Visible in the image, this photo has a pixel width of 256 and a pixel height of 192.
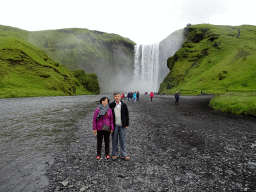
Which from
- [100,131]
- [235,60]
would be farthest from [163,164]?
[235,60]

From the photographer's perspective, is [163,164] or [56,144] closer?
[163,164]

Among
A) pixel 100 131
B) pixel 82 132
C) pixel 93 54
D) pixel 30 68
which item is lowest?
pixel 82 132

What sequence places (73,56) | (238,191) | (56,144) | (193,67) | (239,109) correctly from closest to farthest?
(238,191)
(56,144)
(239,109)
(193,67)
(73,56)

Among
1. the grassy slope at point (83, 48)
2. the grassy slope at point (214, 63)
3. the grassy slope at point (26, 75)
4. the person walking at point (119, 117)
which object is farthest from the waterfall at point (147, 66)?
the person walking at point (119, 117)

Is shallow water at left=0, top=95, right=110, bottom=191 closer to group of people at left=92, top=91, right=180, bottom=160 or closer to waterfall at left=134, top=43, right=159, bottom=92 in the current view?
group of people at left=92, top=91, right=180, bottom=160

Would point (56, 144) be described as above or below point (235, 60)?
below

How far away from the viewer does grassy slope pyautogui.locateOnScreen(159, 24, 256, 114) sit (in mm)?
61791

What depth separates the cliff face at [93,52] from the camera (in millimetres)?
151125

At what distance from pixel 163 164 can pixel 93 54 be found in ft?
541

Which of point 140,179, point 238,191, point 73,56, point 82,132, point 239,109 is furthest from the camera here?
point 73,56

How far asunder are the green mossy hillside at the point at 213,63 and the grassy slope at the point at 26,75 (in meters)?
63.8

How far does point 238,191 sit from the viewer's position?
4422 mm

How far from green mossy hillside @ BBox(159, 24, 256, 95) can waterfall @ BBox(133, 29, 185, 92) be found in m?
11.4

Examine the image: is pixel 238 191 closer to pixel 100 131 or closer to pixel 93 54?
pixel 100 131
